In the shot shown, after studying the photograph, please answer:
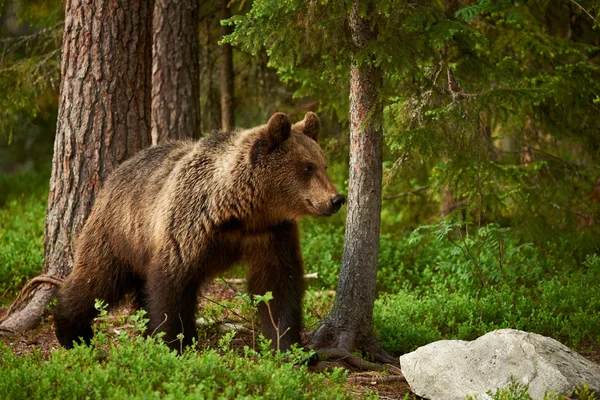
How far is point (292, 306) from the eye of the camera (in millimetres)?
6566

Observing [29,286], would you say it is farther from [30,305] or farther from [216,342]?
[216,342]

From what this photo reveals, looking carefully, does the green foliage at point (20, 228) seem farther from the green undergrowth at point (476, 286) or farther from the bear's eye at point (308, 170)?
the bear's eye at point (308, 170)

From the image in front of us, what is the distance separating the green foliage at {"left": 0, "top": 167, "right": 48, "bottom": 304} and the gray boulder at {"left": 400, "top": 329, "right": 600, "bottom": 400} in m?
5.22

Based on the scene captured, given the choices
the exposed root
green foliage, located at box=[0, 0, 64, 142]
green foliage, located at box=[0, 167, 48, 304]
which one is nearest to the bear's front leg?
the exposed root

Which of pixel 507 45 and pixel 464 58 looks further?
pixel 507 45

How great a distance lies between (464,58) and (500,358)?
279 cm

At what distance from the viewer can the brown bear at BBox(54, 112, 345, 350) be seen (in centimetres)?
623

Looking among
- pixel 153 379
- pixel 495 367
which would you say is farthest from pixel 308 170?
pixel 153 379

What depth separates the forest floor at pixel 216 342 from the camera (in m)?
5.75

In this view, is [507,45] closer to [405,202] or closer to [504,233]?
[504,233]

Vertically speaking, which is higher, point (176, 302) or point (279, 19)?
point (279, 19)

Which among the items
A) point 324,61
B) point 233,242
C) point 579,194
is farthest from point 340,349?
point 579,194

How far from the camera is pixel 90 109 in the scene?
781 centimetres

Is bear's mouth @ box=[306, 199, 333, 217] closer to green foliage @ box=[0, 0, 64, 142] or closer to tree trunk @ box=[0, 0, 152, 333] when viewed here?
tree trunk @ box=[0, 0, 152, 333]
